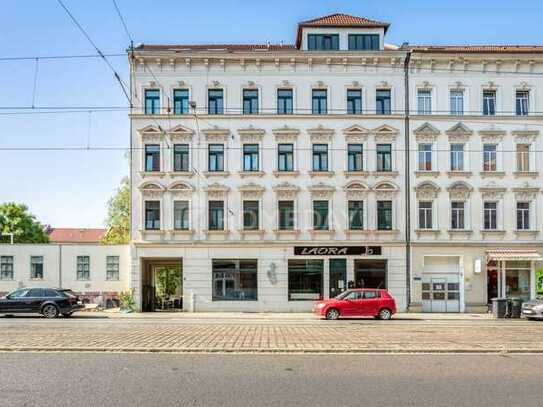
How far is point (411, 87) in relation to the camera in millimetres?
38625

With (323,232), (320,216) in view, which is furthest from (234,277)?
(320,216)

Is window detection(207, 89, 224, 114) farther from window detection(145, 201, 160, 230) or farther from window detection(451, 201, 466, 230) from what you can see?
window detection(451, 201, 466, 230)

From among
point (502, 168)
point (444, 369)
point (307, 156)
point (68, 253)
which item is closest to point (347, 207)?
point (307, 156)

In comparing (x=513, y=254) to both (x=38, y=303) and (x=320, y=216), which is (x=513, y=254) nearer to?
(x=320, y=216)

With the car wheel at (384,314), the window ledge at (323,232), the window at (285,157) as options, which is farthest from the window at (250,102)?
the car wheel at (384,314)

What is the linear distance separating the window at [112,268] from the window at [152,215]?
376cm

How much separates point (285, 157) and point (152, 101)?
26.6 ft

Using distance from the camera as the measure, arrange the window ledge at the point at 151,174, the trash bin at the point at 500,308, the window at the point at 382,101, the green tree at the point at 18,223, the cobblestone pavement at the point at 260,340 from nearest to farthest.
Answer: the cobblestone pavement at the point at 260,340 → the trash bin at the point at 500,308 → the window ledge at the point at 151,174 → the window at the point at 382,101 → the green tree at the point at 18,223

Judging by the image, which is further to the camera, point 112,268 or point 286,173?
point 112,268

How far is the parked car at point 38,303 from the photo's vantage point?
3142 centimetres

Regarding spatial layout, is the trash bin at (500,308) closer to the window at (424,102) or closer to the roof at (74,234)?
the window at (424,102)

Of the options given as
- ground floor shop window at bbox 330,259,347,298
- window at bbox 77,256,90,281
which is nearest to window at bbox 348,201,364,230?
ground floor shop window at bbox 330,259,347,298

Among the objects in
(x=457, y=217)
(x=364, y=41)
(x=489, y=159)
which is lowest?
(x=457, y=217)

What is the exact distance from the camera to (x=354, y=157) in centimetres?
3853
